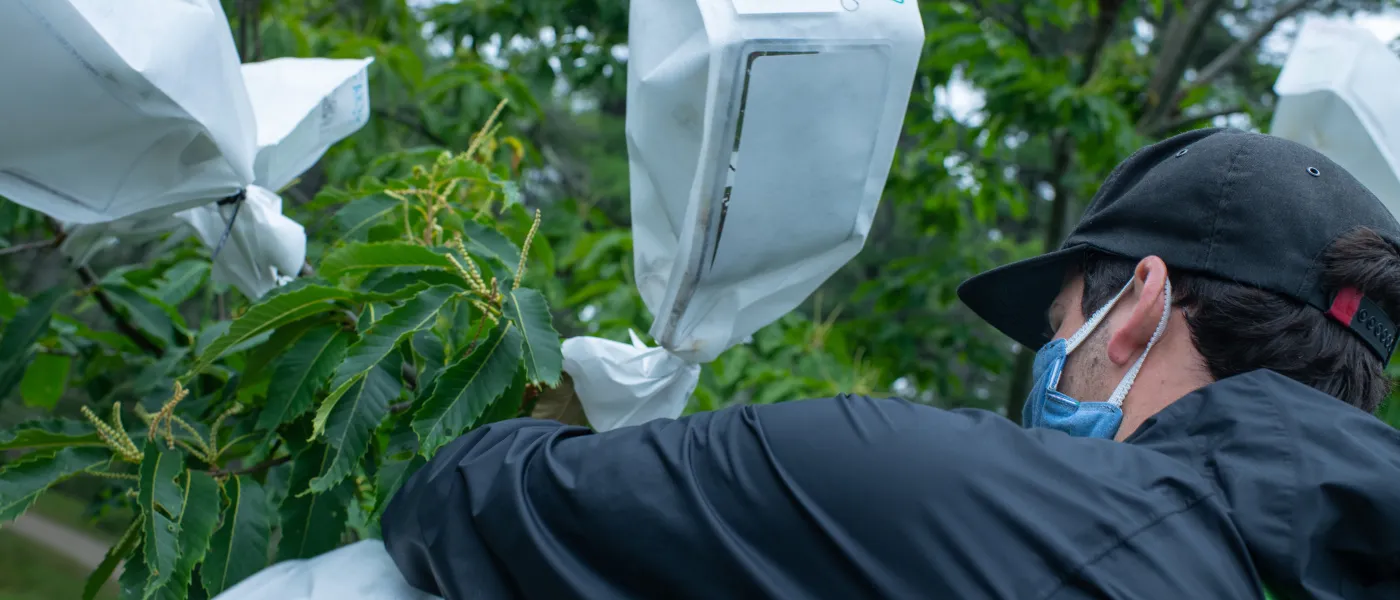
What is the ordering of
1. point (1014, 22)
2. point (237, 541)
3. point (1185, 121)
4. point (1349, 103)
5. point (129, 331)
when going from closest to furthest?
point (237, 541)
point (1349, 103)
point (129, 331)
point (1185, 121)
point (1014, 22)

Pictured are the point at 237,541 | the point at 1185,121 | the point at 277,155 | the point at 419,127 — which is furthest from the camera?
the point at 1185,121

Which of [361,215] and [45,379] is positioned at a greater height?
[361,215]

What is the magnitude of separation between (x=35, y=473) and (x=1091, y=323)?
1462 mm

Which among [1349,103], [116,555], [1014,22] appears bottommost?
[1014,22]

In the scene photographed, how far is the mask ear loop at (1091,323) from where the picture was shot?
141 centimetres

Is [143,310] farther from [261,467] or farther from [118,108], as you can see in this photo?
[118,108]

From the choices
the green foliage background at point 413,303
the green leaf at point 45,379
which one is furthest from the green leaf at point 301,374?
the green leaf at point 45,379

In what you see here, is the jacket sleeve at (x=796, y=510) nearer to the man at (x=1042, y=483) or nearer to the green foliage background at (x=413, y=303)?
the man at (x=1042, y=483)

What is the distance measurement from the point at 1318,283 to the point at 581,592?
3.02 feet

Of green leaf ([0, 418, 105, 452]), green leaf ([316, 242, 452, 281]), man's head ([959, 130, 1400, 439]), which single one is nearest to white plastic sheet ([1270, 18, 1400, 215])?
man's head ([959, 130, 1400, 439])

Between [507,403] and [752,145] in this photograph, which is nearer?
[752,145]

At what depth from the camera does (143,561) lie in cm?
149

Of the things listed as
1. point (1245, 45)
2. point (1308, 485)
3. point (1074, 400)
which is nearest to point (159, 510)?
point (1074, 400)

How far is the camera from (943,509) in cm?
101
